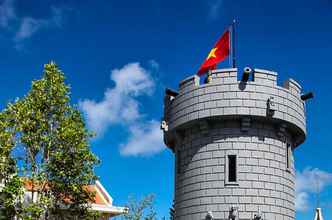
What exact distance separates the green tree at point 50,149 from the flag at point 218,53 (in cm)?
612

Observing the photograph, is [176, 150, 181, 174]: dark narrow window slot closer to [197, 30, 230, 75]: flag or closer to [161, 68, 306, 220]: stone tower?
[161, 68, 306, 220]: stone tower

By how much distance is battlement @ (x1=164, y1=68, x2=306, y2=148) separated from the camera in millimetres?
22000

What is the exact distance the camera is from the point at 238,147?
72.0 feet

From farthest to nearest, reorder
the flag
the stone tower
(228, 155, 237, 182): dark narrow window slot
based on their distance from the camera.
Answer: the flag
(228, 155, 237, 182): dark narrow window slot
the stone tower

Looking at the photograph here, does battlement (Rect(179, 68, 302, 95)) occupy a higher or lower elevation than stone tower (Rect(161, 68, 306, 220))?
higher

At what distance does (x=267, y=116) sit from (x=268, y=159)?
1.74 m

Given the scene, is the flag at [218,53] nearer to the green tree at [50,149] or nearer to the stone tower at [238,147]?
the stone tower at [238,147]

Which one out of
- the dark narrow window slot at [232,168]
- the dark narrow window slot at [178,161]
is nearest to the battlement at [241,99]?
the dark narrow window slot at [178,161]

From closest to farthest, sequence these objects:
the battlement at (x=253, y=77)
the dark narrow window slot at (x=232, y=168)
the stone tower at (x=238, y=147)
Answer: the stone tower at (x=238, y=147)
the dark narrow window slot at (x=232, y=168)
the battlement at (x=253, y=77)

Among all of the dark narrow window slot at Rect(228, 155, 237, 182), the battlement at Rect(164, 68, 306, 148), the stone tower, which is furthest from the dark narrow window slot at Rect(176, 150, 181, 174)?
the dark narrow window slot at Rect(228, 155, 237, 182)

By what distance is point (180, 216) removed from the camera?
75.6ft

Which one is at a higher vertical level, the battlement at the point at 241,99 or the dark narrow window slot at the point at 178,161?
the battlement at the point at 241,99

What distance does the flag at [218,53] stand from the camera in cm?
2366

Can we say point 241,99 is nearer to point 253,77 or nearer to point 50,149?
point 253,77
